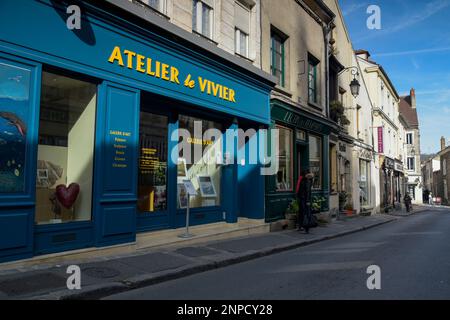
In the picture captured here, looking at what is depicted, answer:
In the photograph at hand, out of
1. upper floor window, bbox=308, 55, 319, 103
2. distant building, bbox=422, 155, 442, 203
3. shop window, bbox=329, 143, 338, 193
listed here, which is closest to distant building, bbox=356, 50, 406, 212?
shop window, bbox=329, 143, 338, 193

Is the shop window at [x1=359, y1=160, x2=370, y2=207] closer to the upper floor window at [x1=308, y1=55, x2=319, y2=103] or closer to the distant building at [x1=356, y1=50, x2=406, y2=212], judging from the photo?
the distant building at [x1=356, y1=50, x2=406, y2=212]

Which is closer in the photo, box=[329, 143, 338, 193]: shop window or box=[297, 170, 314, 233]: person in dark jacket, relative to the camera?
box=[297, 170, 314, 233]: person in dark jacket

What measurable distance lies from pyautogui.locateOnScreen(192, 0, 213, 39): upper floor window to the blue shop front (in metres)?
0.78

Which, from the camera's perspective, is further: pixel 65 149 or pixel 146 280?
pixel 65 149

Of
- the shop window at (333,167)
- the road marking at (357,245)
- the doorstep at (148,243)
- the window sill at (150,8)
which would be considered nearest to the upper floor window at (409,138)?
the shop window at (333,167)

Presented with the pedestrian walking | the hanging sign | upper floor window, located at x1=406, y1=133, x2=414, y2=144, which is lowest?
the pedestrian walking

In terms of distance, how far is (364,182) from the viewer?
23484 mm

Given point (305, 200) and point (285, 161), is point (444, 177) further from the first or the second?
point (305, 200)

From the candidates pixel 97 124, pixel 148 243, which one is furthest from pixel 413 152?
pixel 97 124

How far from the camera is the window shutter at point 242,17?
10953 mm

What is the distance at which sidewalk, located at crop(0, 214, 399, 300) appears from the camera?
480cm

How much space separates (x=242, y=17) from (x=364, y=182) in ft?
51.1

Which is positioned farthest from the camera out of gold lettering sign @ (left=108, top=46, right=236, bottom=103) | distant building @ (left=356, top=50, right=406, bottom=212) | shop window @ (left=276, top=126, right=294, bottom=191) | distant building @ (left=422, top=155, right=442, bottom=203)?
distant building @ (left=422, top=155, right=442, bottom=203)
